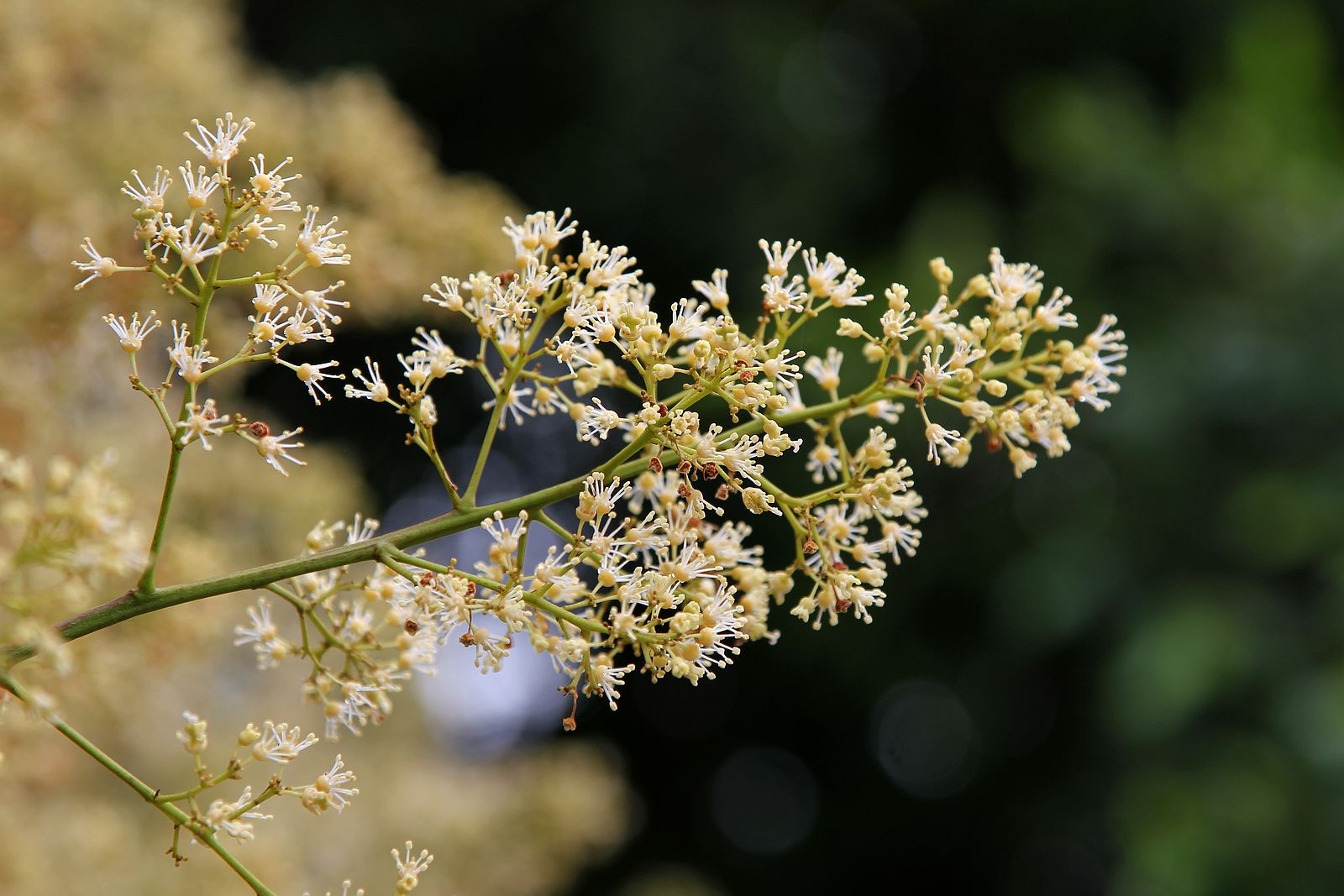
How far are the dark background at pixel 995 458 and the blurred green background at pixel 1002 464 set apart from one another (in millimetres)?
21

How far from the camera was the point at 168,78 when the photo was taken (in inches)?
109

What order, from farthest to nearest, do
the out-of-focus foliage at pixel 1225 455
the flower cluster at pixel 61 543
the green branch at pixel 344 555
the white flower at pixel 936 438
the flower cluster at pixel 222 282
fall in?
1. the out-of-focus foliage at pixel 1225 455
2. the white flower at pixel 936 438
3. the flower cluster at pixel 222 282
4. the green branch at pixel 344 555
5. the flower cluster at pixel 61 543

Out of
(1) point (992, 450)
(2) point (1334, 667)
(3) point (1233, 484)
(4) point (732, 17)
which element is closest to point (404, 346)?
(4) point (732, 17)

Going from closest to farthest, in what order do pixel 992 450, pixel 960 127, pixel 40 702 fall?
pixel 40 702 → pixel 992 450 → pixel 960 127

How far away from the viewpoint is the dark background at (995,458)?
18.1 ft

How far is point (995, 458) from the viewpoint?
6.93 meters

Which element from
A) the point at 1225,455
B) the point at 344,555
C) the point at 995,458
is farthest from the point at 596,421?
the point at 995,458

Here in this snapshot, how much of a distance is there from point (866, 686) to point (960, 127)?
375 centimetres

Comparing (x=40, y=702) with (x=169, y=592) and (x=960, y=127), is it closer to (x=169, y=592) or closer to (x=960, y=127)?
(x=169, y=592)

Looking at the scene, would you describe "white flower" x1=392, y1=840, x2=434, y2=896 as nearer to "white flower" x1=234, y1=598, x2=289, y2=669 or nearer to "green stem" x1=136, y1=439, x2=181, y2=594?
"white flower" x1=234, y1=598, x2=289, y2=669

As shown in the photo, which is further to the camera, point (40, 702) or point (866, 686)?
point (866, 686)

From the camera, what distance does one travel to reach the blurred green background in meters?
5.52

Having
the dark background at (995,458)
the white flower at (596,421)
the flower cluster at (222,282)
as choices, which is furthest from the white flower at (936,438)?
the dark background at (995,458)

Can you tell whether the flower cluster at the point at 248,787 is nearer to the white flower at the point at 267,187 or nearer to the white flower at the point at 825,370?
the white flower at the point at 267,187
